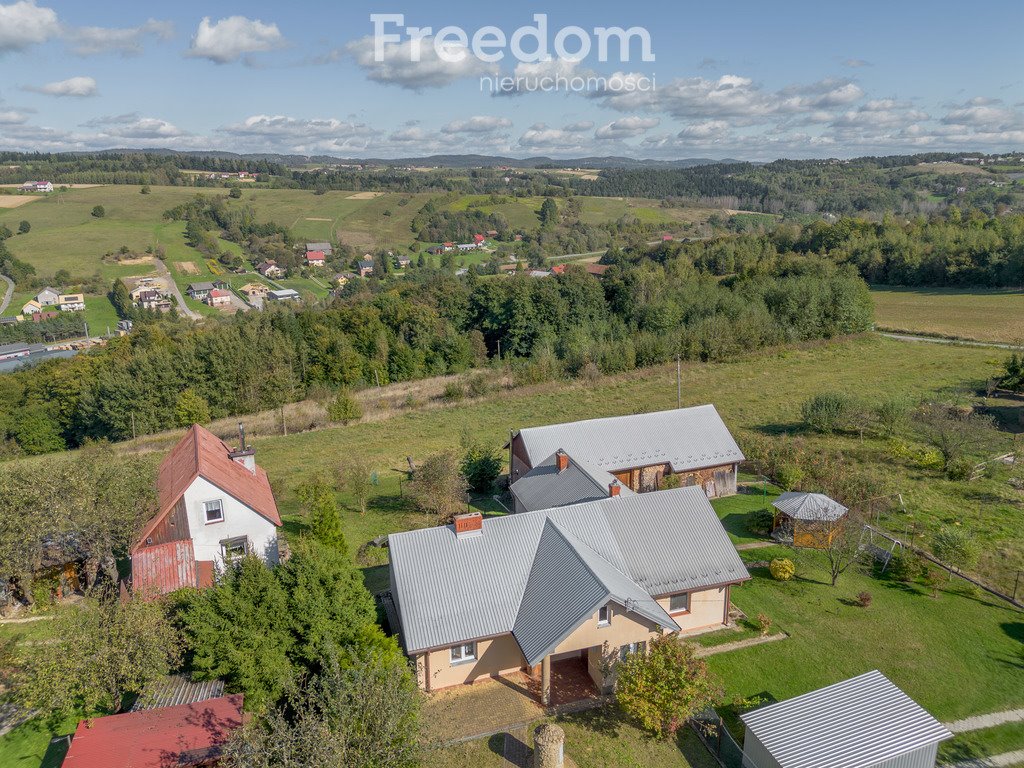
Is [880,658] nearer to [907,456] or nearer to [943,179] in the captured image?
[907,456]

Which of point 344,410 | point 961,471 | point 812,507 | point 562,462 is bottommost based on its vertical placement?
point 344,410

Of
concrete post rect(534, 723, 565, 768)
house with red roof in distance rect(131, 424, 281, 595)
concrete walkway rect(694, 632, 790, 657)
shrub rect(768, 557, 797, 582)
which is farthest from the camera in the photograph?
shrub rect(768, 557, 797, 582)

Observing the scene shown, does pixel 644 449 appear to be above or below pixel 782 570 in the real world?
above

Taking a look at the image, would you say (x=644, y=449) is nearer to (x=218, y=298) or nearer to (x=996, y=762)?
(x=996, y=762)

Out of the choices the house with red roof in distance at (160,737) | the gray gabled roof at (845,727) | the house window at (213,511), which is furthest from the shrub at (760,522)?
the house window at (213,511)

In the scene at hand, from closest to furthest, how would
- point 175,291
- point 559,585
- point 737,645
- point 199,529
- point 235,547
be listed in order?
point 559,585
point 737,645
point 199,529
point 235,547
point 175,291

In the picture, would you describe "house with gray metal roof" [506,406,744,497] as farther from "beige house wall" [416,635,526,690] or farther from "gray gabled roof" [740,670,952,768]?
"gray gabled roof" [740,670,952,768]

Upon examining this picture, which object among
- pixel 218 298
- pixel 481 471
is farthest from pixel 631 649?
pixel 218 298

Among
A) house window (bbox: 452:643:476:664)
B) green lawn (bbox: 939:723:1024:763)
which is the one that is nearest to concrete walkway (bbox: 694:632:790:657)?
green lawn (bbox: 939:723:1024:763)
